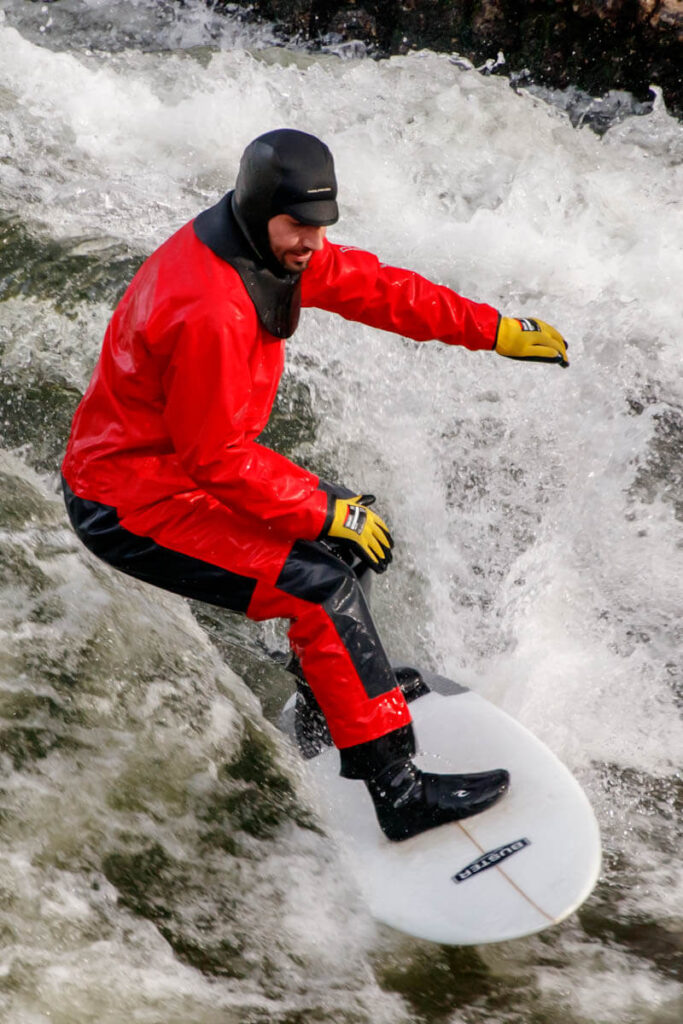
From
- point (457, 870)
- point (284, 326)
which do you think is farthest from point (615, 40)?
point (457, 870)

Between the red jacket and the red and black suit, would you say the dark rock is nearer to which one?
the red jacket

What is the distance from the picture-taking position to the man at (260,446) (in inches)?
99.1

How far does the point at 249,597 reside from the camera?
2881 mm

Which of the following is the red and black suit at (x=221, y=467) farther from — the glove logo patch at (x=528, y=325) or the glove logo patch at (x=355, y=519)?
the glove logo patch at (x=528, y=325)

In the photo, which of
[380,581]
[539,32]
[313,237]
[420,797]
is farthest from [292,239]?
[539,32]

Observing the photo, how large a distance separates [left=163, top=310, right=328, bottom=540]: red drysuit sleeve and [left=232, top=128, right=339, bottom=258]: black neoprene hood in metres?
0.27

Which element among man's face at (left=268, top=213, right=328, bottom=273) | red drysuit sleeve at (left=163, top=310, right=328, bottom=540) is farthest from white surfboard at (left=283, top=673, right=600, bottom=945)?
man's face at (left=268, top=213, right=328, bottom=273)

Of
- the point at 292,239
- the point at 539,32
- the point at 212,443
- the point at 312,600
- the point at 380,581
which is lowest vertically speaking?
the point at 380,581

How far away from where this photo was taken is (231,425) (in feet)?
8.42

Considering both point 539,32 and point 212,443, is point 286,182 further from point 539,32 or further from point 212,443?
point 539,32

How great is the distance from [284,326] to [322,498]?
48 cm

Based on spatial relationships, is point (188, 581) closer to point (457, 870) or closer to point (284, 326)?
point (284, 326)

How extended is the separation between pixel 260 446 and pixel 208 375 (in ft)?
1.27

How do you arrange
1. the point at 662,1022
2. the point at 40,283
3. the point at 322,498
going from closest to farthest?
the point at 662,1022 → the point at 322,498 → the point at 40,283
